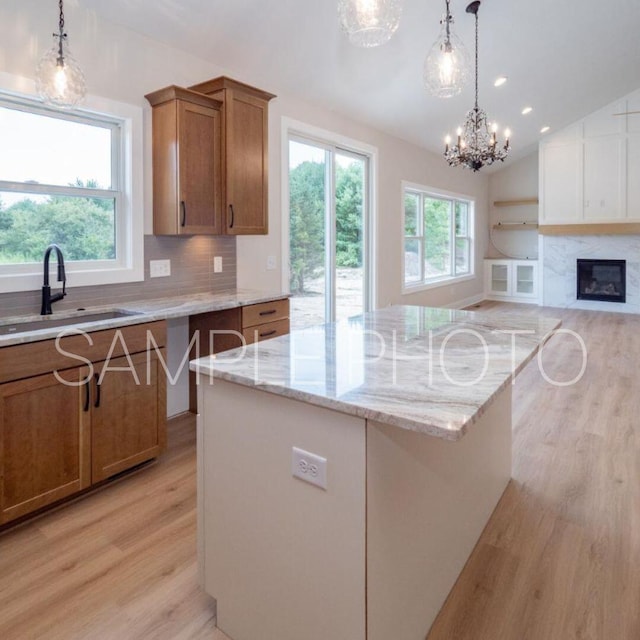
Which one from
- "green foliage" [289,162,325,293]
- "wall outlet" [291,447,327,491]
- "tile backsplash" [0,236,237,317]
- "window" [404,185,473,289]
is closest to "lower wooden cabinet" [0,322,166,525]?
"tile backsplash" [0,236,237,317]

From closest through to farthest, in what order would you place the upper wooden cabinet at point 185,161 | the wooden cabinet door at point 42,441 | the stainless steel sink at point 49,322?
the wooden cabinet door at point 42,441, the stainless steel sink at point 49,322, the upper wooden cabinet at point 185,161

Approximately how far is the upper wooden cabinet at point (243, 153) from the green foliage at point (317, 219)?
0.99 meters

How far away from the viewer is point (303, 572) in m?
1.40

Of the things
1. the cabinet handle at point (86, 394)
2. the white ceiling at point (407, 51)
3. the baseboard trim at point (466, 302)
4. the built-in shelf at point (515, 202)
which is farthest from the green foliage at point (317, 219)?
the built-in shelf at point (515, 202)

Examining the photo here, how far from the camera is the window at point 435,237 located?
23.2ft

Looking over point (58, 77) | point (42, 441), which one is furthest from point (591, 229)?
point (42, 441)

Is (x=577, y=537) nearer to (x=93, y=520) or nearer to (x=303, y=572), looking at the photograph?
(x=303, y=572)

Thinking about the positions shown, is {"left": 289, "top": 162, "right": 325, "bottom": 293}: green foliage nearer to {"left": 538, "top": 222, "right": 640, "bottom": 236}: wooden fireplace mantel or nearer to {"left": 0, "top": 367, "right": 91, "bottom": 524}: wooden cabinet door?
{"left": 0, "top": 367, "right": 91, "bottom": 524}: wooden cabinet door

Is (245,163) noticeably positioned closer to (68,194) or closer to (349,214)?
(68,194)

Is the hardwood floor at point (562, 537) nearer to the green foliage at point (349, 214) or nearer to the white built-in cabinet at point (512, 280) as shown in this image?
the green foliage at point (349, 214)

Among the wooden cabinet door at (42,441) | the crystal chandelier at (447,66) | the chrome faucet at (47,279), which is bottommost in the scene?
the wooden cabinet door at (42,441)

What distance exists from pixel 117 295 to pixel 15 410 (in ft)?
3.98

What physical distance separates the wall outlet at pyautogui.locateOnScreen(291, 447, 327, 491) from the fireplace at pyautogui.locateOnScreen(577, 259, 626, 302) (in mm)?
8900

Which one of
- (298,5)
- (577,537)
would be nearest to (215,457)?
(577,537)
